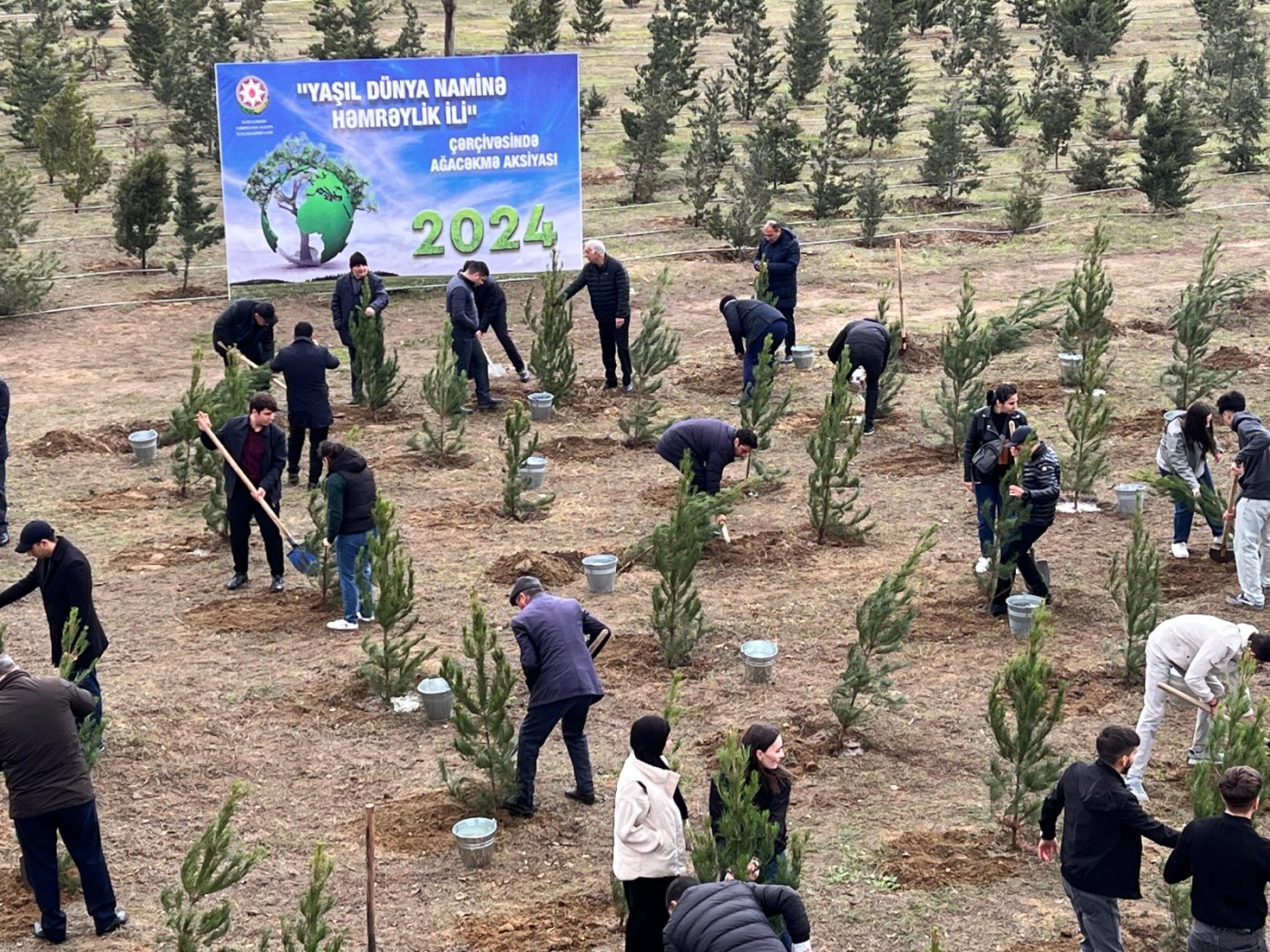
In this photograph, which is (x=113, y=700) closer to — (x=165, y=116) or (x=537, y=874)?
(x=537, y=874)

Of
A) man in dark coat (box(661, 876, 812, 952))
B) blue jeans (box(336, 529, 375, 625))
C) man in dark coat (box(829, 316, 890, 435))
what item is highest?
man in dark coat (box(829, 316, 890, 435))

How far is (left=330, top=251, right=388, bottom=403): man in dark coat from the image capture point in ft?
50.1

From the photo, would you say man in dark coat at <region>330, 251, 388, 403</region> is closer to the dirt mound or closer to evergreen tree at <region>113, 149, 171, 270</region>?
the dirt mound

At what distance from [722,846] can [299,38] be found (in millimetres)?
33481

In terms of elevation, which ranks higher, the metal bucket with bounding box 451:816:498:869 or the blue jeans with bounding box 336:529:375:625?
the blue jeans with bounding box 336:529:375:625

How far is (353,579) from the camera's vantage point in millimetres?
11062

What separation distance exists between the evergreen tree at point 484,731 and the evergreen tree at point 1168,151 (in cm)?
1699

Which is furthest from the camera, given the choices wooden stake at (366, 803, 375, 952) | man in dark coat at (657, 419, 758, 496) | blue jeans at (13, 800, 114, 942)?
man in dark coat at (657, 419, 758, 496)

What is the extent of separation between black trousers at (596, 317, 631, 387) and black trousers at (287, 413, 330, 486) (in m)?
3.55

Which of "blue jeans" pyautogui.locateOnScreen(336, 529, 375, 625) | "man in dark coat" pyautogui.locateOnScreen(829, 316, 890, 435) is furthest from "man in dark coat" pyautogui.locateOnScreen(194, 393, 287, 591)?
"man in dark coat" pyautogui.locateOnScreen(829, 316, 890, 435)

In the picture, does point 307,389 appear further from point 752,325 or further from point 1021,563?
point 1021,563

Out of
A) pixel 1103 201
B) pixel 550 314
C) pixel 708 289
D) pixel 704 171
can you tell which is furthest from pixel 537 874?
pixel 1103 201

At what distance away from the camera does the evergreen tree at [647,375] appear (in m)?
A: 14.9

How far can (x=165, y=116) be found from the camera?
101ft
